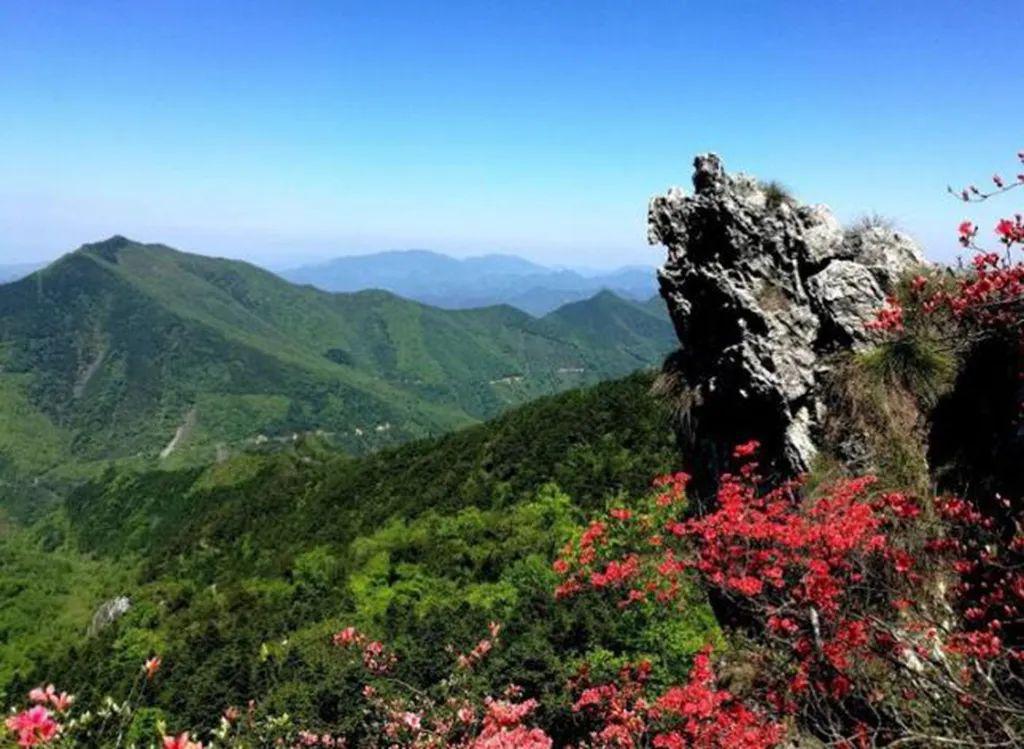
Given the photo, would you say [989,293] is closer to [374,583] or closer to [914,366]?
[914,366]

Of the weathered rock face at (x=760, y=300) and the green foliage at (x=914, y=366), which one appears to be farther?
the weathered rock face at (x=760, y=300)

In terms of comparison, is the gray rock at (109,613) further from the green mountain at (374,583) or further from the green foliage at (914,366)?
the green foliage at (914,366)

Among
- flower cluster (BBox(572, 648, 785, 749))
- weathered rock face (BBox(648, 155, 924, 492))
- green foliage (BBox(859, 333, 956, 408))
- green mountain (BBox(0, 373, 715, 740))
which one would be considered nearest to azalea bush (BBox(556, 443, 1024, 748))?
flower cluster (BBox(572, 648, 785, 749))

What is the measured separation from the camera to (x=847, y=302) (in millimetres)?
12844

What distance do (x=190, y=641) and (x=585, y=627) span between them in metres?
36.3

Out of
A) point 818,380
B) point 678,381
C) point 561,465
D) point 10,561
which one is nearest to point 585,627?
point 678,381

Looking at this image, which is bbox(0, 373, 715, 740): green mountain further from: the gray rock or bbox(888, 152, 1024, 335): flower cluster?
bbox(888, 152, 1024, 335): flower cluster

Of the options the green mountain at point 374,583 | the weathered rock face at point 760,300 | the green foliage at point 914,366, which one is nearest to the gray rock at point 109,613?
the green mountain at point 374,583

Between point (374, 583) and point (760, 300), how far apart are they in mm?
43875

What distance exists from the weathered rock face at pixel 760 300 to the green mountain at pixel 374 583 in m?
3.59

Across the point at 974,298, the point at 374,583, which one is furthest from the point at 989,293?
the point at 374,583

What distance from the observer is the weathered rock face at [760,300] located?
12812mm

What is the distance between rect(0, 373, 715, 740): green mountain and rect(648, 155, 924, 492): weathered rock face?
359 centimetres

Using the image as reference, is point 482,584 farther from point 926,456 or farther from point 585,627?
point 926,456
